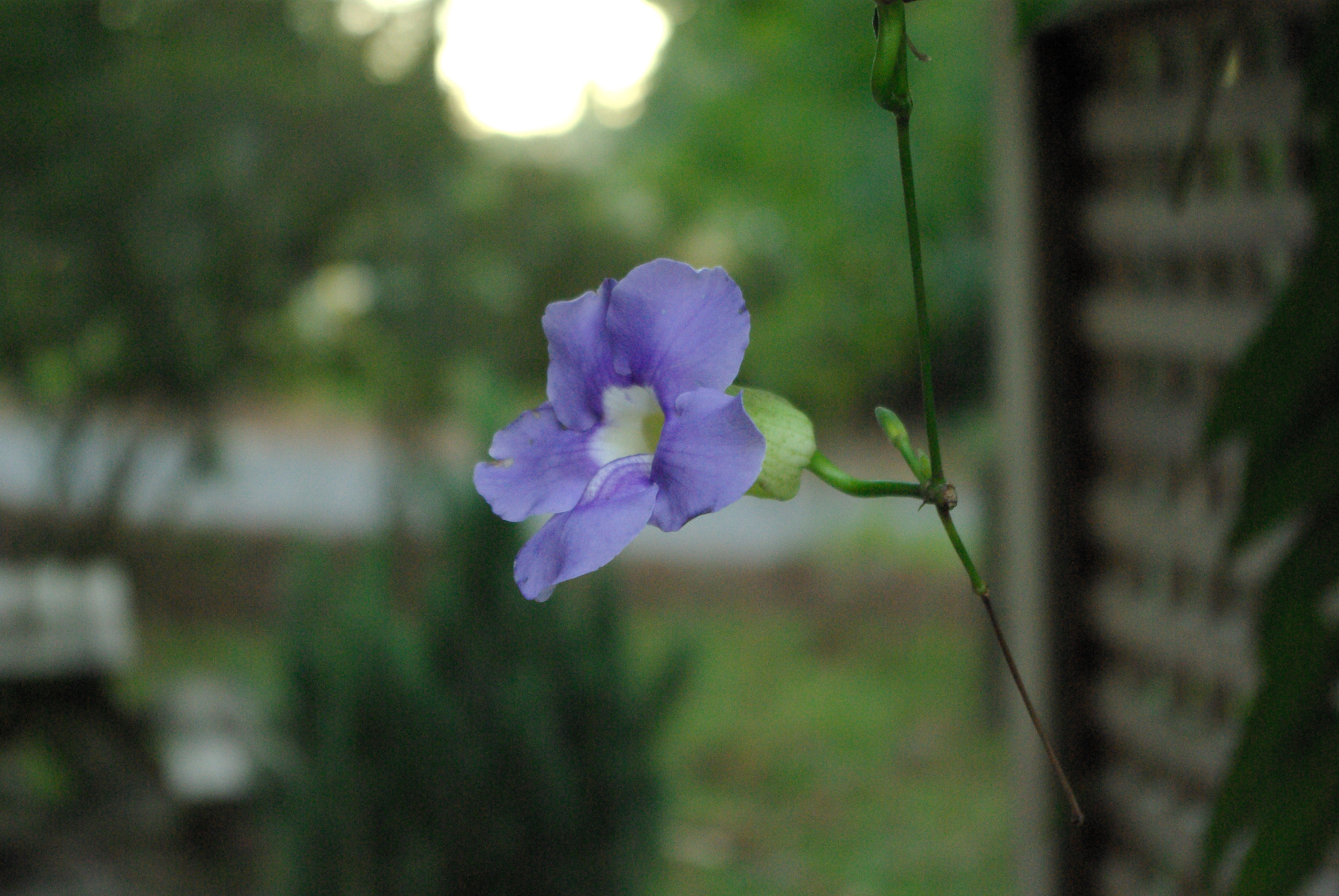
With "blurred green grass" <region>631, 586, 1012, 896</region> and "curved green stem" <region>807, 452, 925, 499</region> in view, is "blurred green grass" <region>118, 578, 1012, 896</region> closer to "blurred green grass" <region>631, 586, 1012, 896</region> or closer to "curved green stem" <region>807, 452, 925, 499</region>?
"blurred green grass" <region>631, 586, 1012, 896</region>

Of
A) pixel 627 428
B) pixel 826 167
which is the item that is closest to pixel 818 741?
pixel 826 167

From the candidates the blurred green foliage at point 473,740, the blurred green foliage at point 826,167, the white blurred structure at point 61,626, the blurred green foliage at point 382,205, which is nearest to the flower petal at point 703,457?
the blurred green foliage at point 826,167

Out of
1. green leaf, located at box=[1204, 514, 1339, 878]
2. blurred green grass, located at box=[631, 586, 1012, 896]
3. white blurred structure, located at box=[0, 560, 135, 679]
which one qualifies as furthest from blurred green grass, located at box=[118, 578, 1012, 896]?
green leaf, located at box=[1204, 514, 1339, 878]

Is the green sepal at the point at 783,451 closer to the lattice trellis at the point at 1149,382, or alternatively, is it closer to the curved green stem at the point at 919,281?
the curved green stem at the point at 919,281

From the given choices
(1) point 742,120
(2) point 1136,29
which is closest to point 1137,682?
(2) point 1136,29

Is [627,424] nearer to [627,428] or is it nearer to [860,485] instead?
[627,428]

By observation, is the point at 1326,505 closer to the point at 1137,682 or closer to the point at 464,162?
the point at 1137,682
